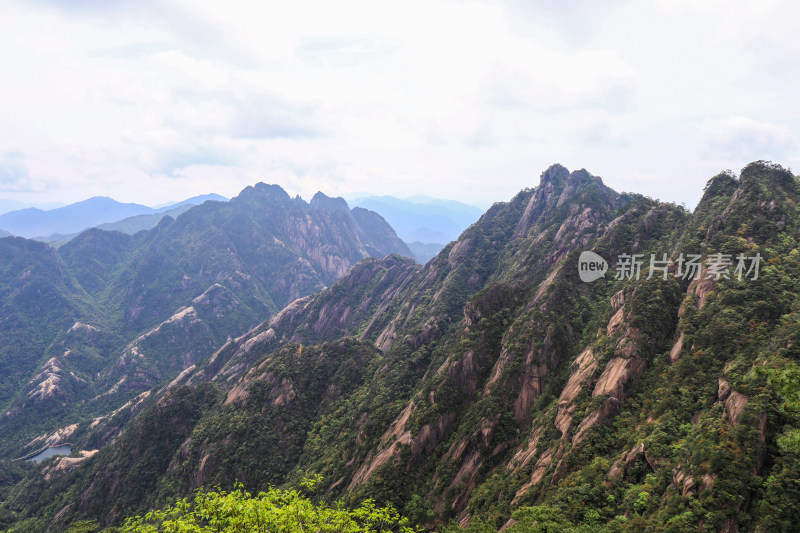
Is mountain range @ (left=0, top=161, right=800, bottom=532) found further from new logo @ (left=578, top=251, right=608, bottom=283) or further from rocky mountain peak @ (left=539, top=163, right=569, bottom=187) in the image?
rocky mountain peak @ (left=539, top=163, right=569, bottom=187)

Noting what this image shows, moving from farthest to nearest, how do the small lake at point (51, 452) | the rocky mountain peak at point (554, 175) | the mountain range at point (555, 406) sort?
1. the rocky mountain peak at point (554, 175)
2. the small lake at point (51, 452)
3. the mountain range at point (555, 406)

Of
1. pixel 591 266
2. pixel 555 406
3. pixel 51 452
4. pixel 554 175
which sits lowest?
pixel 51 452

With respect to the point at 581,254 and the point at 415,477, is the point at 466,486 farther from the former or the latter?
the point at 581,254

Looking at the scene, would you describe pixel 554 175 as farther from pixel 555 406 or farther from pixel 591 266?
pixel 555 406

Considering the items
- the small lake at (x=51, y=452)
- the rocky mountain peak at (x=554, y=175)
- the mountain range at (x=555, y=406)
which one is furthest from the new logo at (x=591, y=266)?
the small lake at (x=51, y=452)

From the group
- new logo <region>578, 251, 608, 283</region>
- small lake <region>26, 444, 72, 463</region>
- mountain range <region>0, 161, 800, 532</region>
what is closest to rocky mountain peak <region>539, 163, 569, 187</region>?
mountain range <region>0, 161, 800, 532</region>

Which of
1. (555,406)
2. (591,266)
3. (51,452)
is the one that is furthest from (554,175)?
(51,452)

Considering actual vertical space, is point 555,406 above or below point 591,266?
below

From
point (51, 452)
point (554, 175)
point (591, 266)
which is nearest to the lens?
point (591, 266)

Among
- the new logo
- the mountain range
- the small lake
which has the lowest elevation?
the small lake

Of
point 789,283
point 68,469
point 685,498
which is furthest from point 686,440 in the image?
point 68,469

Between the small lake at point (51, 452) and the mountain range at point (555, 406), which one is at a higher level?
the mountain range at point (555, 406)

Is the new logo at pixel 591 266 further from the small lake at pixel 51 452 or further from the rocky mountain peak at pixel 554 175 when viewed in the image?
the small lake at pixel 51 452
